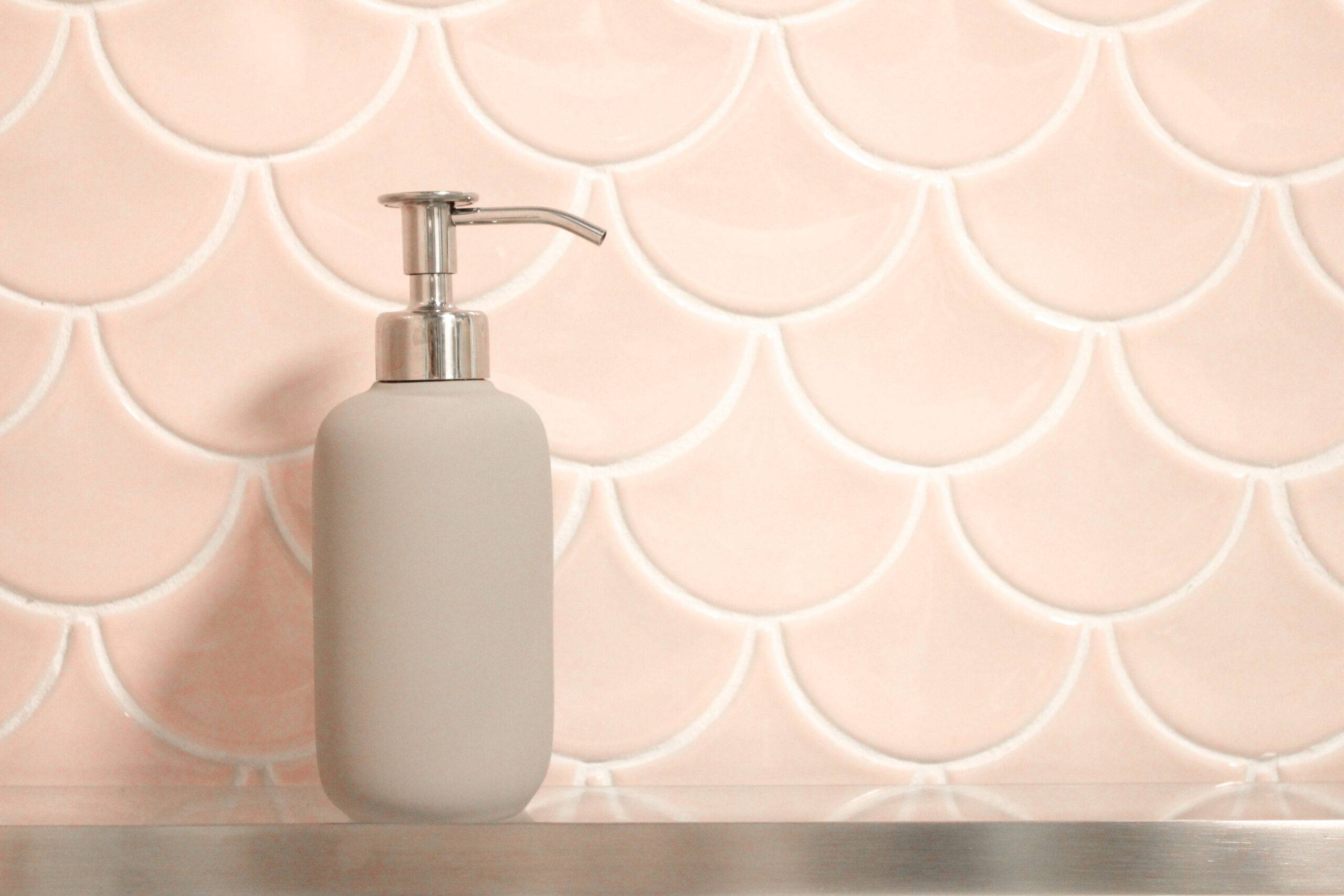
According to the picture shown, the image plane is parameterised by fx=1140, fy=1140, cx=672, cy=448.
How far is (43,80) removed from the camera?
458mm

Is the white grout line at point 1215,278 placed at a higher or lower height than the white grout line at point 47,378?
higher

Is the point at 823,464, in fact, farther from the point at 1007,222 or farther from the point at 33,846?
the point at 33,846

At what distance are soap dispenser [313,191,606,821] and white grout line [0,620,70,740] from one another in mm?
140

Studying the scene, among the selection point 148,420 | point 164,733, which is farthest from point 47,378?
point 164,733

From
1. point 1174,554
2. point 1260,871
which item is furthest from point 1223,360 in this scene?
point 1260,871

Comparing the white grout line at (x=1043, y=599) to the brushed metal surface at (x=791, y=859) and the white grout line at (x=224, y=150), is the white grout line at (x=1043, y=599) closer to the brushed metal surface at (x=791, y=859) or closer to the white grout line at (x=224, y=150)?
the brushed metal surface at (x=791, y=859)

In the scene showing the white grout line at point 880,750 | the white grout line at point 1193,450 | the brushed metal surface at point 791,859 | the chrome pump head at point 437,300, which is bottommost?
the brushed metal surface at point 791,859

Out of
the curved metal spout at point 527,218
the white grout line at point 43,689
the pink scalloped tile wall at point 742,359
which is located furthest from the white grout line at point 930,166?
the white grout line at point 43,689

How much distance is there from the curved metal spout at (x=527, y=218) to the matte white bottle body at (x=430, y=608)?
58 mm

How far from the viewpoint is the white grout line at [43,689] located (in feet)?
1.52

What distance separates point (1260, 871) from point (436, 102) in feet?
1.40

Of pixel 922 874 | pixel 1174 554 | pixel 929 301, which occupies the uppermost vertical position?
pixel 929 301

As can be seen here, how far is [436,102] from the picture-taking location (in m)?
0.46

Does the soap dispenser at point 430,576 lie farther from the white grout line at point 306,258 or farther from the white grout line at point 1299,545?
the white grout line at point 1299,545
